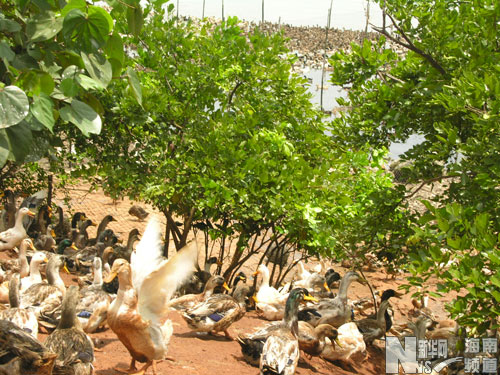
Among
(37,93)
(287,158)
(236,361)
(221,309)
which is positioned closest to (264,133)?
(287,158)

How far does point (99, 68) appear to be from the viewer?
8.93 ft

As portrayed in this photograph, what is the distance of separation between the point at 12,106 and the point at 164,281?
317 cm

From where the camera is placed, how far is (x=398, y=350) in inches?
390

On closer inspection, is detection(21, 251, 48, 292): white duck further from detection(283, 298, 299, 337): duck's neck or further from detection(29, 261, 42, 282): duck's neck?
detection(283, 298, 299, 337): duck's neck

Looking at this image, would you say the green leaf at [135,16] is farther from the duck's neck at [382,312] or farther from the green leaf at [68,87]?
the duck's neck at [382,312]

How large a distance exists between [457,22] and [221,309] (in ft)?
17.1

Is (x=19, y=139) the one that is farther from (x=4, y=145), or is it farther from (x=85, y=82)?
(x=85, y=82)

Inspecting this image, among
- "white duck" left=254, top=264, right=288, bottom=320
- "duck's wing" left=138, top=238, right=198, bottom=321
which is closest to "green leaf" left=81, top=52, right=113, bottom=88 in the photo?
"duck's wing" left=138, top=238, right=198, bottom=321

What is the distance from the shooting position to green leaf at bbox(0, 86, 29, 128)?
235 cm

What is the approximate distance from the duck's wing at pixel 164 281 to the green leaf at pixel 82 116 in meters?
2.49

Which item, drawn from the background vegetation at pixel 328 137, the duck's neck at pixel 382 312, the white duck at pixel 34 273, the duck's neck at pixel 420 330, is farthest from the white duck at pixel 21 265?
the duck's neck at pixel 420 330

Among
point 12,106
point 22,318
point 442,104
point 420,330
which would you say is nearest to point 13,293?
point 22,318

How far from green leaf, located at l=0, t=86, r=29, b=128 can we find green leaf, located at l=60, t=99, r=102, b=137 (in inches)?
8.8

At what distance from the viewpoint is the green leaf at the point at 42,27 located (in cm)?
265
